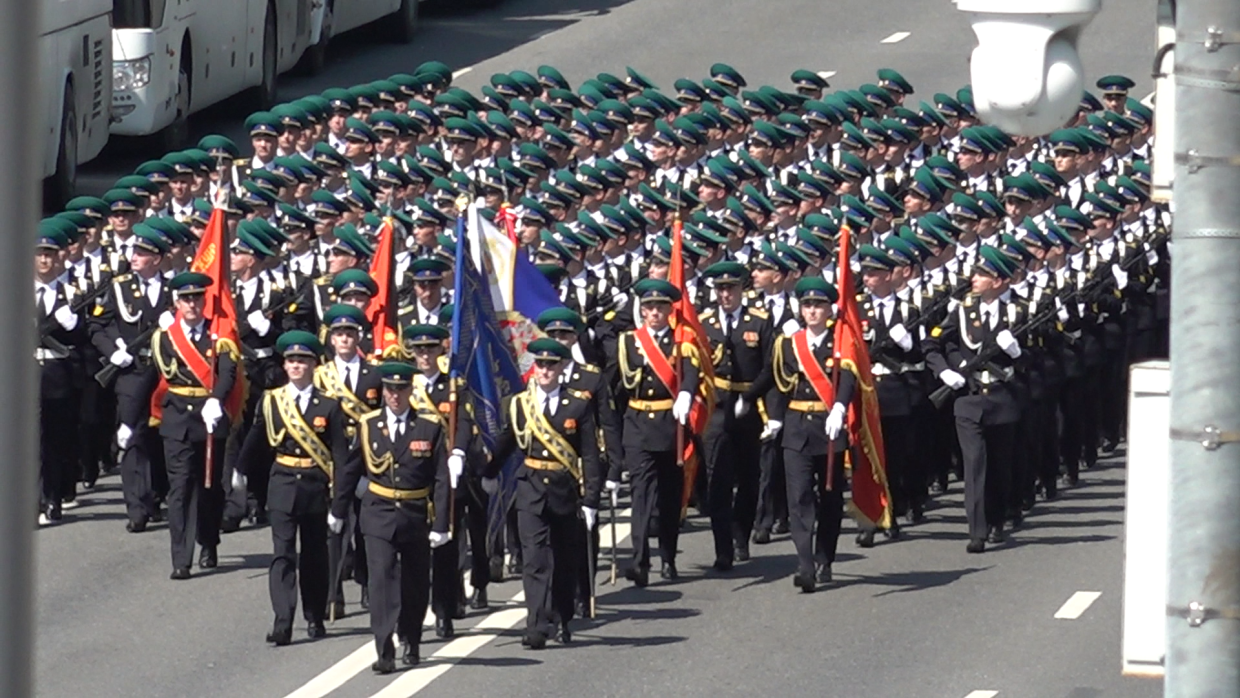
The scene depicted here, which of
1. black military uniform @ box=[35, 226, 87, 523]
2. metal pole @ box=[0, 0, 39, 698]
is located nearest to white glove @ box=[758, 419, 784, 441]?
black military uniform @ box=[35, 226, 87, 523]

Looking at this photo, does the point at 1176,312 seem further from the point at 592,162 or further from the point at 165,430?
the point at 592,162

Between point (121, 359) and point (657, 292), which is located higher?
point (657, 292)

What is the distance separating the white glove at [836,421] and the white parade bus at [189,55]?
12.4 m

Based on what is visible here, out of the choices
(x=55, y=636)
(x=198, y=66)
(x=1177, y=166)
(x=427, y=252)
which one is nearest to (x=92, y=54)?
(x=198, y=66)

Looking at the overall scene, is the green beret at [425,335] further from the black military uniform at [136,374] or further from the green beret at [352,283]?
the black military uniform at [136,374]

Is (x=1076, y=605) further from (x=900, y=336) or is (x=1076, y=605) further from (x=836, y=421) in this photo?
(x=900, y=336)

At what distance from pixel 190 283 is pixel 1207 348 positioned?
459 inches

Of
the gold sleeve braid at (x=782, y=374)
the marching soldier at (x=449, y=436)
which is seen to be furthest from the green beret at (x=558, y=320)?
the gold sleeve braid at (x=782, y=374)

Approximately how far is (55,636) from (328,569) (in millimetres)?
1427

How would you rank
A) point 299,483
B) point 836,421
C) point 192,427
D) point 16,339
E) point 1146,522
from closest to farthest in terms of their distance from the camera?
point 16,339 < point 1146,522 < point 299,483 < point 836,421 < point 192,427

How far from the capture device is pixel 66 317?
680 inches

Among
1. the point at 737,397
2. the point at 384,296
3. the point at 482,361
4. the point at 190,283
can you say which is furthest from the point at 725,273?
the point at 190,283

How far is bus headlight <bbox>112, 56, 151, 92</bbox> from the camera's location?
2627 centimetres

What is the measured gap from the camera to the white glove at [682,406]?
15445 mm
